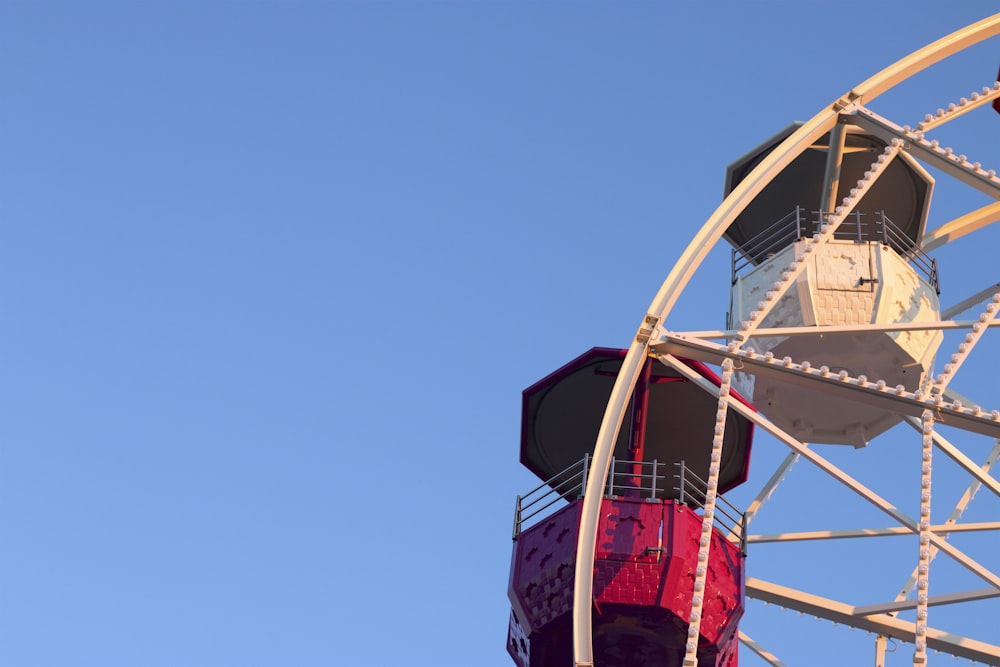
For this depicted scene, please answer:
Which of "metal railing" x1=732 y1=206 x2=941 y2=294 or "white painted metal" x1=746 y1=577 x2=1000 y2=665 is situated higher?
"metal railing" x1=732 y1=206 x2=941 y2=294

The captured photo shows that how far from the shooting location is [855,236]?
35.1 meters

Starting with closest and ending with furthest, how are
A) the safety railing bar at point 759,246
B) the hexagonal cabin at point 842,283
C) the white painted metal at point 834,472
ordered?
1. the white painted metal at point 834,472
2. the hexagonal cabin at point 842,283
3. the safety railing bar at point 759,246

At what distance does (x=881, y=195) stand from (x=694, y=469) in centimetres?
860

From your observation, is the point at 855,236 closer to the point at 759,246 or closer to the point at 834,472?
the point at 759,246

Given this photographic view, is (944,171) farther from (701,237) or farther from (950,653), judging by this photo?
(950,653)

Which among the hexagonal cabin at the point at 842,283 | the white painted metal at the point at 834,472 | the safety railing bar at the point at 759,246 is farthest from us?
the safety railing bar at the point at 759,246

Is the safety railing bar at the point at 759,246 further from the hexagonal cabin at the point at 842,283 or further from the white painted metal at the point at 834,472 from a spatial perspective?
the white painted metal at the point at 834,472

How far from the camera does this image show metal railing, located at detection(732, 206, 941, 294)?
33.2 metres

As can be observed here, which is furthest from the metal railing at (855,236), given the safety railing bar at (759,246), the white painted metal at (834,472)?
the white painted metal at (834,472)

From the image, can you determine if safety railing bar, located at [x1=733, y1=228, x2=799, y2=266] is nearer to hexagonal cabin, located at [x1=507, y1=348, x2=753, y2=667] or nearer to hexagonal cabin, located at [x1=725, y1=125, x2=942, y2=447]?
hexagonal cabin, located at [x1=725, y1=125, x2=942, y2=447]

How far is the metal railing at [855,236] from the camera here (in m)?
33.2

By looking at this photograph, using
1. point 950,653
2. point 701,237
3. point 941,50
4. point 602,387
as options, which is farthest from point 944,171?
point 950,653

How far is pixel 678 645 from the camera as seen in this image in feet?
85.4

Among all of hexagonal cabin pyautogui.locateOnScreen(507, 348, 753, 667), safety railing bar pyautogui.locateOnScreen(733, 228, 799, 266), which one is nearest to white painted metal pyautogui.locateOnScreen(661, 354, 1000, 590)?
hexagonal cabin pyautogui.locateOnScreen(507, 348, 753, 667)
